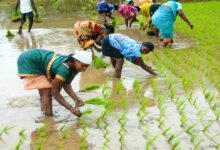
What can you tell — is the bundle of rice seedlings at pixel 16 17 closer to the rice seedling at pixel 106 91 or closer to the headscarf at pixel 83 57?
the rice seedling at pixel 106 91

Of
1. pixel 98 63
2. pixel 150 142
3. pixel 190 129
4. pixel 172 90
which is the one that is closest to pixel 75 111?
pixel 150 142

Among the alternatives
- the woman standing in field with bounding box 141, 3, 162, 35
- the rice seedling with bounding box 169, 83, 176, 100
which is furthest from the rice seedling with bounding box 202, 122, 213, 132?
the woman standing in field with bounding box 141, 3, 162, 35

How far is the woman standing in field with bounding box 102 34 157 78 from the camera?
7.17 m

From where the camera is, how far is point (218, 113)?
527 cm

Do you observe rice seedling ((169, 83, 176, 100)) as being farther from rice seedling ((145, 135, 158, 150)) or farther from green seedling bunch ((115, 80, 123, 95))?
rice seedling ((145, 135, 158, 150))

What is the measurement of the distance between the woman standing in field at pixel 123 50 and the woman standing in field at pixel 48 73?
75.2 inches

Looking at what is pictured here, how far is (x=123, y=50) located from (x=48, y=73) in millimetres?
2237

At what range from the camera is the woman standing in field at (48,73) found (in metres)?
5.09

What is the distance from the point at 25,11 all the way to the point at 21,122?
7964 millimetres

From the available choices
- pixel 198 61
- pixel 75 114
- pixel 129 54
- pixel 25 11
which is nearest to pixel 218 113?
pixel 75 114

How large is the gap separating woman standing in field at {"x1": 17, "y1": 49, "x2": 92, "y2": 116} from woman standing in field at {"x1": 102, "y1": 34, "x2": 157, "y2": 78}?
1.91 m

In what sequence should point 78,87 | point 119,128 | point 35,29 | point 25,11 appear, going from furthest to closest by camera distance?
1. point 35,29
2. point 25,11
3. point 78,87
4. point 119,128

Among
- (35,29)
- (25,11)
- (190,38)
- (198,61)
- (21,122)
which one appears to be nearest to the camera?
(21,122)

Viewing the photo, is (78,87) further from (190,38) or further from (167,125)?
(190,38)
